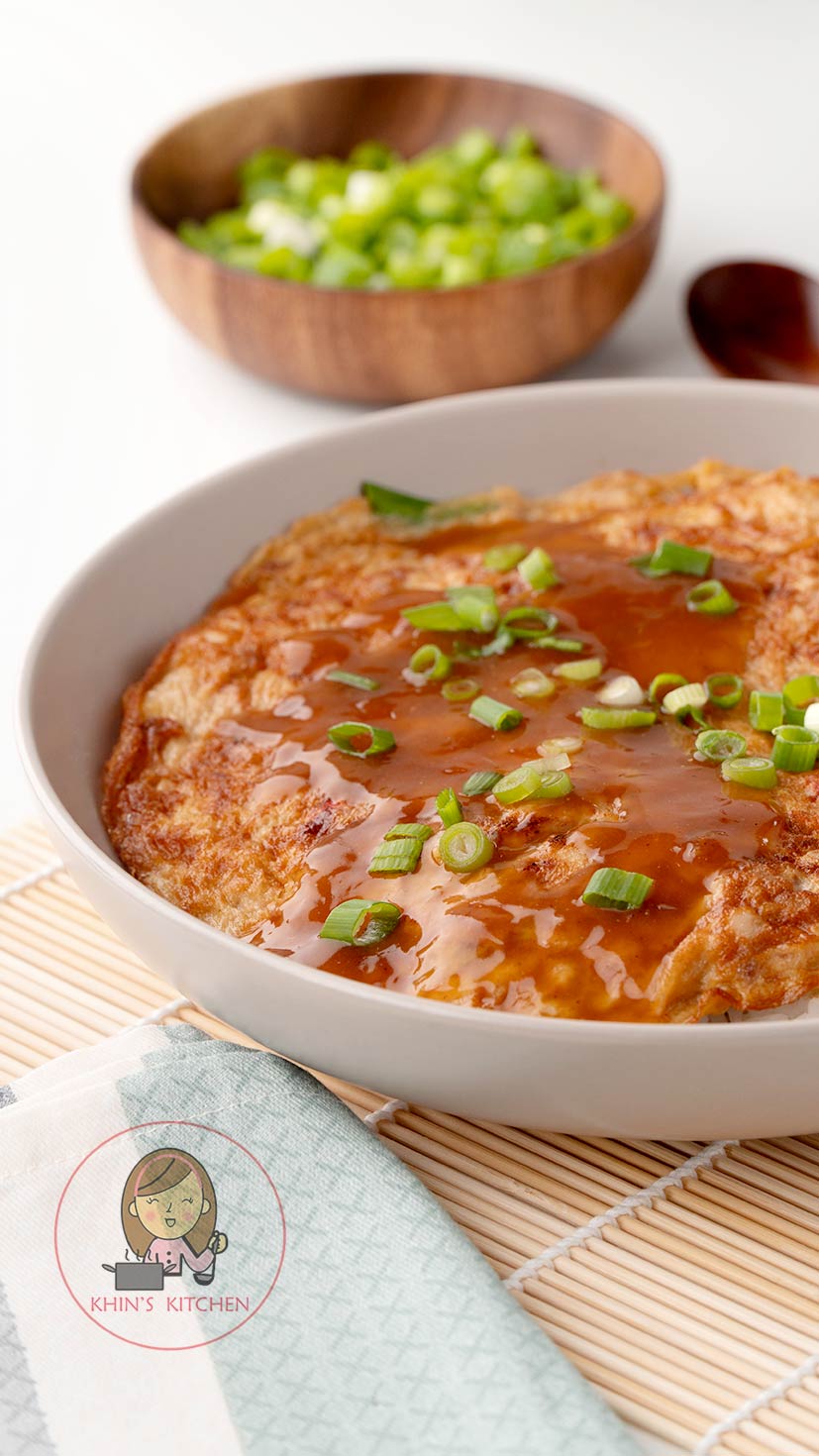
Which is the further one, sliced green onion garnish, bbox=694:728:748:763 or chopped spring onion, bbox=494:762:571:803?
sliced green onion garnish, bbox=694:728:748:763

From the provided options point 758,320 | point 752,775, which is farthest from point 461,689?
point 758,320

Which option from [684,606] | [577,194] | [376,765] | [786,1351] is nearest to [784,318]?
[577,194]

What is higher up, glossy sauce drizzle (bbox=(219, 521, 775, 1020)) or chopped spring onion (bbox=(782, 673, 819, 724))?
glossy sauce drizzle (bbox=(219, 521, 775, 1020))

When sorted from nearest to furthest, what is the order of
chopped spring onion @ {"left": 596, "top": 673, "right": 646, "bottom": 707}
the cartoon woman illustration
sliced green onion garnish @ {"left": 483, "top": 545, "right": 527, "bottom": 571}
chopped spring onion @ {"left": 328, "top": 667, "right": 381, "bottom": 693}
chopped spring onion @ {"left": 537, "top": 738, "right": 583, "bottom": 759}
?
the cartoon woman illustration
chopped spring onion @ {"left": 537, "top": 738, "right": 583, "bottom": 759}
chopped spring onion @ {"left": 596, "top": 673, "right": 646, "bottom": 707}
chopped spring onion @ {"left": 328, "top": 667, "right": 381, "bottom": 693}
sliced green onion garnish @ {"left": 483, "top": 545, "right": 527, "bottom": 571}

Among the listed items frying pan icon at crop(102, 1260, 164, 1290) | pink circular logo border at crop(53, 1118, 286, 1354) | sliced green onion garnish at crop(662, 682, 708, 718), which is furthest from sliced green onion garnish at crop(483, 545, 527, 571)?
frying pan icon at crop(102, 1260, 164, 1290)

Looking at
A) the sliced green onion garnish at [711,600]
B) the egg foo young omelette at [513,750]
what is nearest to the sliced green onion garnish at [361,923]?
the egg foo young omelette at [513,750]

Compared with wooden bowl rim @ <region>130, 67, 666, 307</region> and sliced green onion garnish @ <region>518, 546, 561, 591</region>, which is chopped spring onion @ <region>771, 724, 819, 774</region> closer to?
sliced green onion garnish @ <region>518, 546, 561, 591</region>

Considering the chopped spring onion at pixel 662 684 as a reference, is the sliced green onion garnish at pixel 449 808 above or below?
above

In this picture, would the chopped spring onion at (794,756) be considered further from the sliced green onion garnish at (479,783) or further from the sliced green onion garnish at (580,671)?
the sliced green onion garnish at (479,783)
